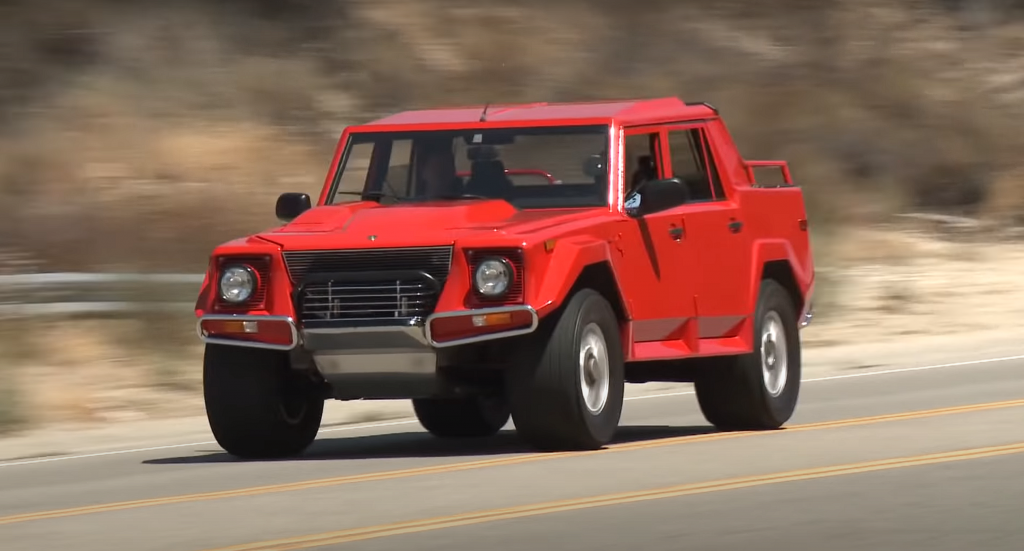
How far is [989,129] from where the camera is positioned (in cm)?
3019

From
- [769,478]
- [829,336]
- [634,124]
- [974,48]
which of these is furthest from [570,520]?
[974,48]

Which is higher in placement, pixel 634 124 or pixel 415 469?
pixel 634 124

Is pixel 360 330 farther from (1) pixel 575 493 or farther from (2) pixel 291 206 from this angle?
(1) pixel 575 493

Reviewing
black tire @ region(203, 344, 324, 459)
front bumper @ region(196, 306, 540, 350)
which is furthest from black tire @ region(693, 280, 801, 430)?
black tire @ region(203, 344, 324, 459)

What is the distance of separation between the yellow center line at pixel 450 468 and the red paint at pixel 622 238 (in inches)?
20.2

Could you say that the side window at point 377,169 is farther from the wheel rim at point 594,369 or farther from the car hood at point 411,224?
the wheel rim at point 594,369

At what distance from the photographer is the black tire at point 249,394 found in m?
10.7

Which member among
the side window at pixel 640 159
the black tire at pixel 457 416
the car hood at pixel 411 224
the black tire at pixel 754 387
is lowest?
the black tire at pixel 457 416

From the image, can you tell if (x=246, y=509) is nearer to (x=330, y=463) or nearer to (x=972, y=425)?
(x=330, y=463)

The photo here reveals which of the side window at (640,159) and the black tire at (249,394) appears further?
the side window at (640,159)

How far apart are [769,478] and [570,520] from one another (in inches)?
61.0

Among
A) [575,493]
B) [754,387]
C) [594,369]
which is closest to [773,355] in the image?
[754,387]

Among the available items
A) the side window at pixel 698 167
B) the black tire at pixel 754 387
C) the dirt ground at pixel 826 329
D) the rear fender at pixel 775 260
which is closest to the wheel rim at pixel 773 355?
the black tire at pixel 754 387

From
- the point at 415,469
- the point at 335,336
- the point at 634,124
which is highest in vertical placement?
the point at 634,124
